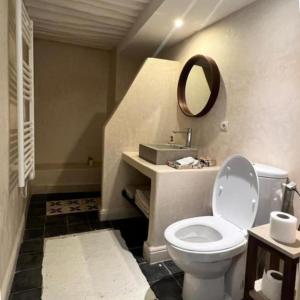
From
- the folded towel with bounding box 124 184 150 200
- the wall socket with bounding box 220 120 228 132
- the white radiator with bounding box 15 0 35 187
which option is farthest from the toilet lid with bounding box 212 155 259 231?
the white radiator with bounding box 15 0 35 187

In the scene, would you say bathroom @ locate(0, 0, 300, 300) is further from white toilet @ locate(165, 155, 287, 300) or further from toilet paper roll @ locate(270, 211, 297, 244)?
toilet paper roll @ locate(270, 211, 297, 244)

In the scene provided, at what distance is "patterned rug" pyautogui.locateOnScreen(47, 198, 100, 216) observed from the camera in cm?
281

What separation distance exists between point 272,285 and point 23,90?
186 cm

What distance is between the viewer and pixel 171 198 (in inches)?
74.5

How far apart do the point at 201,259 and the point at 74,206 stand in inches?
81.1

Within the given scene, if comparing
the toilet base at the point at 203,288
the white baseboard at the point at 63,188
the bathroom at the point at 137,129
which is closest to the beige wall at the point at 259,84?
the bathroom at the point at 137,129

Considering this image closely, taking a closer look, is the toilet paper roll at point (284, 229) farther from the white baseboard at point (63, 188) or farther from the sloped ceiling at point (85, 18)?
the white baseboard at point (63, 188)

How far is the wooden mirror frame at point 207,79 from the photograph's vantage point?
6.84ft

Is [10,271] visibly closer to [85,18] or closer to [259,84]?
[259,84]

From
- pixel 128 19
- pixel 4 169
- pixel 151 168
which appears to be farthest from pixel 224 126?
pixel 4 169

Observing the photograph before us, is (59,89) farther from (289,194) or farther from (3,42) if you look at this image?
(289,194)

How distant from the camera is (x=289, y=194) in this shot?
1.41m

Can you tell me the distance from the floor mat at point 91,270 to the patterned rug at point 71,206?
63cm

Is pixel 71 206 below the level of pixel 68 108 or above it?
below
